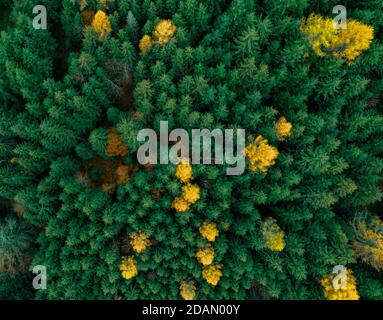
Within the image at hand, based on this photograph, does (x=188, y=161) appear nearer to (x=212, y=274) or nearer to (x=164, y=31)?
(x=212, y=274)

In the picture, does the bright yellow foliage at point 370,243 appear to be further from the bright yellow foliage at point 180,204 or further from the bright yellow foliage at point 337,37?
the bright yellow foliage at point 180,204

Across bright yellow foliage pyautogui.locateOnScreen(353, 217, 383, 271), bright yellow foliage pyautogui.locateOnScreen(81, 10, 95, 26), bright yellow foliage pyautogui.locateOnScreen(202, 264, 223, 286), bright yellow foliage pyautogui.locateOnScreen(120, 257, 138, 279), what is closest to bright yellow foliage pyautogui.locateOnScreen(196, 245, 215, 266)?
bright yellow foliage pyautogui.locateOnScreen(202, 264, 223, 286)

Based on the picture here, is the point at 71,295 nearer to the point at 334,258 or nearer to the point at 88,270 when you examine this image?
the point at 88,270

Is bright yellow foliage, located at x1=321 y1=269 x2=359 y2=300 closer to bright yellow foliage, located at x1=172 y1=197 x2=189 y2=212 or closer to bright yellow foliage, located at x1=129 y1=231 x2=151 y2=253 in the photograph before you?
bright yellow foliage, located at x1=172 y1=197 x2=189 y2=212

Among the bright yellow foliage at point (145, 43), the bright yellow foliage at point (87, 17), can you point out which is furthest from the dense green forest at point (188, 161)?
the bright yellow foliage at point (87, 17)

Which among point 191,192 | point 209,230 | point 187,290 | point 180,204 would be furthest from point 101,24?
point 187,290

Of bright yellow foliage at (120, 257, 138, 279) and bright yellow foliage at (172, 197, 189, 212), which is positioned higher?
bright yellow foliage at (172, 197, 189, 212)
